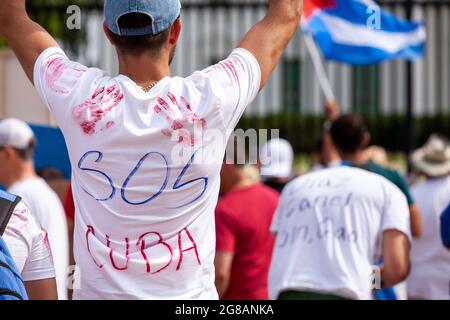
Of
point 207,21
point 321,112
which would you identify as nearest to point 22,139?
point 321,112

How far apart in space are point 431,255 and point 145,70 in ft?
14.1

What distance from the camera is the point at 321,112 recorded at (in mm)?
23828

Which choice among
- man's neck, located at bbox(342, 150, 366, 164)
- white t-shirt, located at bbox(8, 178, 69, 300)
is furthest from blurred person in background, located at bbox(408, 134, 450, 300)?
white t-shirt, located at bbox(8, 178, 69, 300)

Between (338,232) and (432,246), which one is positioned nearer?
(338,232)

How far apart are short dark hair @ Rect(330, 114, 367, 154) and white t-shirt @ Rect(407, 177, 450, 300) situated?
1.22 metres

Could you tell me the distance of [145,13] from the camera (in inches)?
118

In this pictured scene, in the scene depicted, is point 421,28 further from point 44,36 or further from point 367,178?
point 44,36

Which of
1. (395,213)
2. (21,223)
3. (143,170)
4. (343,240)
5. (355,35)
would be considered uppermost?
(355,35)

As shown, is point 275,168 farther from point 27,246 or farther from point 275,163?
point 27,246

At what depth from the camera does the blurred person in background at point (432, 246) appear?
6.91 meters

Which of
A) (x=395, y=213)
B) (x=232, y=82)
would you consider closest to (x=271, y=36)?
(x=232, y=82)

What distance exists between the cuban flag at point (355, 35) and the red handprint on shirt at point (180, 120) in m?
6.93

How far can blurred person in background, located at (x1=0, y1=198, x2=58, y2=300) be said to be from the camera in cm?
321
